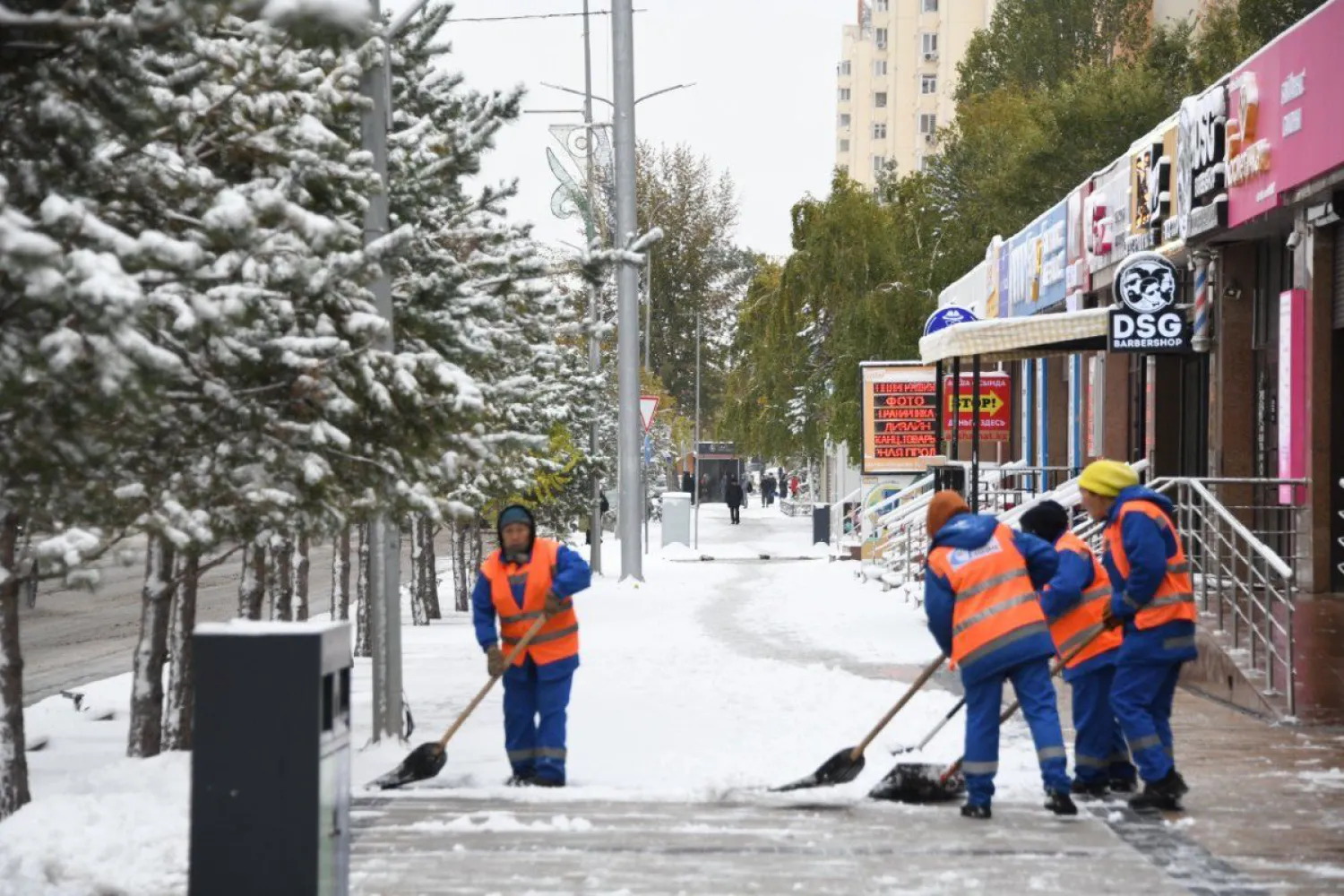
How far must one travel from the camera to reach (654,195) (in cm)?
6594

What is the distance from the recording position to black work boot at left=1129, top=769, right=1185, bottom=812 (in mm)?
9188

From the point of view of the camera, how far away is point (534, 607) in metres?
10.8

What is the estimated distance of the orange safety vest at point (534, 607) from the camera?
10570 millimetres

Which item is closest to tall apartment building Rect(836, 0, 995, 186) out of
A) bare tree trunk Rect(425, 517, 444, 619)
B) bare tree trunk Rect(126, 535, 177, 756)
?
bare tree trunk Rect(425, 517, 444, 619)

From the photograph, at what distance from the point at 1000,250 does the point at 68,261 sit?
107 ft

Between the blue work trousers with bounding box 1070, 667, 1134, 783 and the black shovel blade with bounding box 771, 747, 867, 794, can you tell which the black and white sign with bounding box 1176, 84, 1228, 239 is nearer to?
the blue work trousers with bounding box 1070, 667, 1134, 783

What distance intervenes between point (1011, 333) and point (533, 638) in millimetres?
10417

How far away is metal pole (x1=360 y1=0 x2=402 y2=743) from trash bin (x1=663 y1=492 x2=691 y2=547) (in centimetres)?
3071

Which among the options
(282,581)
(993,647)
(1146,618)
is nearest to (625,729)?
(282,581)

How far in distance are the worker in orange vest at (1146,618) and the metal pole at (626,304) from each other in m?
20.5

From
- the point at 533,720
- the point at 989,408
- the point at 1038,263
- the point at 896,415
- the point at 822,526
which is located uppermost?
the point at 1038,263

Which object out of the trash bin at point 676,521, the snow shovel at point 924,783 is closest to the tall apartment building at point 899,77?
the trash bin at point 676,521

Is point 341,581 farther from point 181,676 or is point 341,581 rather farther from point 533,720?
point 533,720

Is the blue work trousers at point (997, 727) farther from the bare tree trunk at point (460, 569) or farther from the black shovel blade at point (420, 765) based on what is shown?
the bare tree trunk at point (460, 569)
